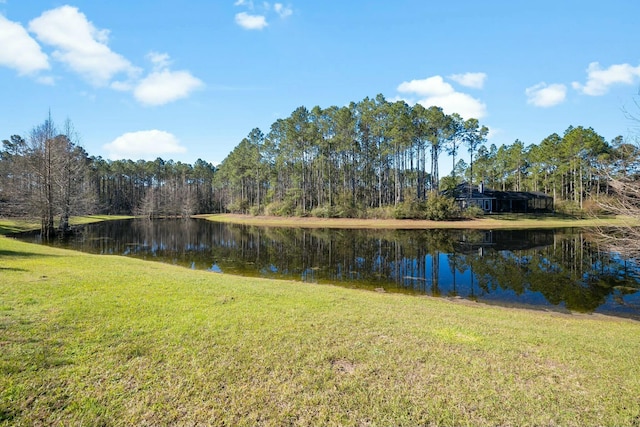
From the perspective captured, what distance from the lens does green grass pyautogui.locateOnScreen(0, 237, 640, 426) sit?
3840 millimetres

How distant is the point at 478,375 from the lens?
15.7 feet

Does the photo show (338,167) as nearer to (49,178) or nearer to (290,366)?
(49,178)

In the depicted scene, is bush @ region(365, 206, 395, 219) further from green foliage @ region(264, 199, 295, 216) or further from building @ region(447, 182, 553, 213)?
building @ region(447, 182, 553, 213)

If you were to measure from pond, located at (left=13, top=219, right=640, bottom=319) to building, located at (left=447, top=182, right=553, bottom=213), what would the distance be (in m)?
30.6

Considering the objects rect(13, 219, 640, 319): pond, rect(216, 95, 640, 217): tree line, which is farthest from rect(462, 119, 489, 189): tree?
rect(13, 219, 640, 319): pond

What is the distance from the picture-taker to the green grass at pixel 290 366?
3.84 meters

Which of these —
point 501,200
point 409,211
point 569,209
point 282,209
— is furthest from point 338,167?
point 569,209

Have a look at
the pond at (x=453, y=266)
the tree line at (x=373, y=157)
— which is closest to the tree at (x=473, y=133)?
the tree line at (x=373, y=157)

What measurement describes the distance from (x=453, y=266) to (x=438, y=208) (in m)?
30.1

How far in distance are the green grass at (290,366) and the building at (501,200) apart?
5584cm

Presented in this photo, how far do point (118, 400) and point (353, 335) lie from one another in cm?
388

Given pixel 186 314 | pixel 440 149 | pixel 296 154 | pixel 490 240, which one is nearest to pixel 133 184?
pixel 296 154

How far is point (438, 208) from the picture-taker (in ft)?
154

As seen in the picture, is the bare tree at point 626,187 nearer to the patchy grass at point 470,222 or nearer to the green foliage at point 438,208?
the patchy grass at point 470,222
